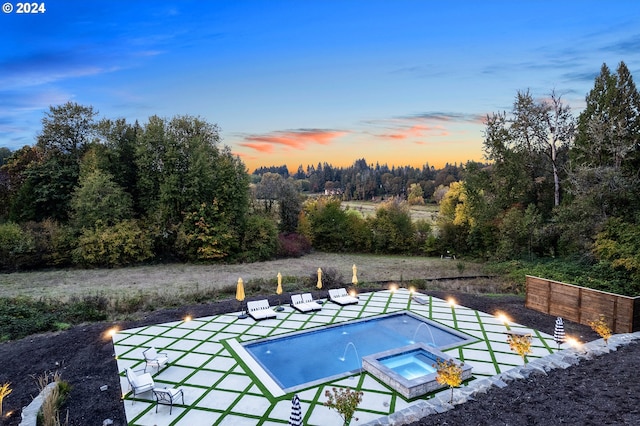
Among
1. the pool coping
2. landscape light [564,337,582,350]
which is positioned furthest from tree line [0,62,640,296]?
the pool coping

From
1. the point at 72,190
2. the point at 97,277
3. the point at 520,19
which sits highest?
the point at 520,19

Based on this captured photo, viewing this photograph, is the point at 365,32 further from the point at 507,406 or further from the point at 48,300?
the point at 48,300

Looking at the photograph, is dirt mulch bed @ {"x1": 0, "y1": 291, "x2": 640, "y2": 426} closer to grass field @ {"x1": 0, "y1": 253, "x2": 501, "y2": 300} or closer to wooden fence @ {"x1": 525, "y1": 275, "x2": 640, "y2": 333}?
wooden fence @ {"x1": 525, "y1": 275, "x2": 640, "y2": 333}

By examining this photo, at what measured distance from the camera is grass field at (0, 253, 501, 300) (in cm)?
1736

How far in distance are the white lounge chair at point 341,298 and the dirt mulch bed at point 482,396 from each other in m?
5.86

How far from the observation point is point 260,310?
1299 centimetres

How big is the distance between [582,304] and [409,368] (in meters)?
6.39

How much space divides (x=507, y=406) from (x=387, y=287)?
997 centimetres

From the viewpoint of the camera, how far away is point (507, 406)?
666 centimetres

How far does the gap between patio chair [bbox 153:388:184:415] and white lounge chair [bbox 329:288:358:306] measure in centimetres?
743

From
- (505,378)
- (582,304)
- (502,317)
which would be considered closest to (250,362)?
(505,378)

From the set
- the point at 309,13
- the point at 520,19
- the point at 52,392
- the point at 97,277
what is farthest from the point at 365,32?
the point at 97,277

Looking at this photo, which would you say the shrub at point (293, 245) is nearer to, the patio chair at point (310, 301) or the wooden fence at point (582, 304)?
the patio chair at point (310, 301)

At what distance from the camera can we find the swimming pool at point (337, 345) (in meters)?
9.16
